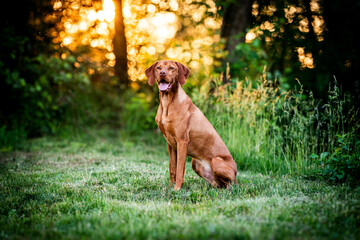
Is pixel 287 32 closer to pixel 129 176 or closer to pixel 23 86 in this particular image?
pixel 129 176

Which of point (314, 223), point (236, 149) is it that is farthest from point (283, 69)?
point (314, 223)

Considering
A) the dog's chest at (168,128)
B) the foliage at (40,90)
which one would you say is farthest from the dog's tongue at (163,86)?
the foliage at (40,90)

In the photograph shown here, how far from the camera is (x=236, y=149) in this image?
16.4ft

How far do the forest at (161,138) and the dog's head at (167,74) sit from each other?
134 centimetres

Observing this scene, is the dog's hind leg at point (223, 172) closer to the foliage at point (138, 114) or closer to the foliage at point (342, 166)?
the foliage at point (342, 166)

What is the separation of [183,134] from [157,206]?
1.06 m

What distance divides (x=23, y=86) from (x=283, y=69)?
22.9 ft

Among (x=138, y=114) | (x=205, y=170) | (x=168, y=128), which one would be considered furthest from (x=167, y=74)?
(x=138, y=114)

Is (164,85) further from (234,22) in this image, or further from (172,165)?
(234,22)

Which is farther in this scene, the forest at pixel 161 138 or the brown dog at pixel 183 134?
the brown dog at pixel 183 134

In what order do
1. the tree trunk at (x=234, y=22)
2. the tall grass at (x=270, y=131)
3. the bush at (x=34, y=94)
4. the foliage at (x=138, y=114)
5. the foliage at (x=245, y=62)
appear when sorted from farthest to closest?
the foliage at (x=138, y=114) → the tree trunk at (x=234, y=22) → the bush at (x=34, y=94) → the foliage at (x=245, y=62) → the tall grass at (x=270, y=131)

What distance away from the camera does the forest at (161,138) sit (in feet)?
7.51

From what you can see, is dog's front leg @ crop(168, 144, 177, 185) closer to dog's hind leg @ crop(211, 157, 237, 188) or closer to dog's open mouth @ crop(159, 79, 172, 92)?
dog's hind leg @ crop(211, 157, 237, 188)

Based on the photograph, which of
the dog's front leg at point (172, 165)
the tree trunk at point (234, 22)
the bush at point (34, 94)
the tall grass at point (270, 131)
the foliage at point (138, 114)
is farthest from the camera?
the foliage at point (138, 114)
